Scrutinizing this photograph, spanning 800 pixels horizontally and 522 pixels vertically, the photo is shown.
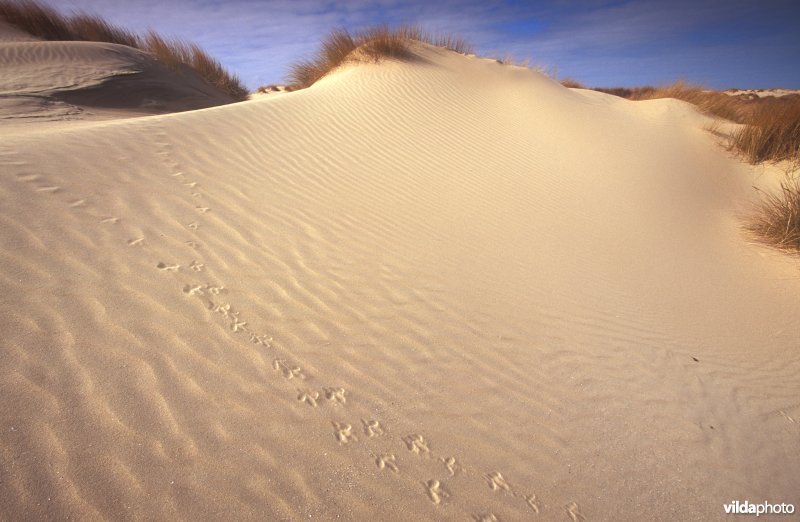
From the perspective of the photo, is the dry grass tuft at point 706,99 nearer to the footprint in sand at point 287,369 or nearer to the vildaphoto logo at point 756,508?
the vildaphoto logo at point 756,508

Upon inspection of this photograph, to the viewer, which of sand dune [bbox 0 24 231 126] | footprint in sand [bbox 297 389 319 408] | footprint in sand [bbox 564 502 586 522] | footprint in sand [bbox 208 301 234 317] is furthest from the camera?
sand dune [bbox 0 24 231 126]

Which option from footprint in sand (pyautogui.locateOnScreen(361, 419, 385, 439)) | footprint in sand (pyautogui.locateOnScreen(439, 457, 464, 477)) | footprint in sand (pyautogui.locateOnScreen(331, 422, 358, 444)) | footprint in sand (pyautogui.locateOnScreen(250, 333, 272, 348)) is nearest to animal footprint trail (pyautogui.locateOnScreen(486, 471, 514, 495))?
footprint in sand (pyautogui.locateOnScreen(439, 457, 464, 477))

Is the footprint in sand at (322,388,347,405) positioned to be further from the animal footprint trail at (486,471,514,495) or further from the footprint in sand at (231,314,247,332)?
the animal footprint trail at (486,471,514,495)

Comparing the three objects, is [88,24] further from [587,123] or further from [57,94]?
[587,123]

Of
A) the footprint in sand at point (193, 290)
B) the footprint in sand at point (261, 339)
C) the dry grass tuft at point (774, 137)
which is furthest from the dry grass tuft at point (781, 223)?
the footprint in sand at point (193, 290)

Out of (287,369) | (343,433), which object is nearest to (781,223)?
(343,433)

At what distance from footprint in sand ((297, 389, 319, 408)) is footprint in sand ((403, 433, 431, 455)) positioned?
20.7 inches

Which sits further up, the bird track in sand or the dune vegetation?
the dune vegetation

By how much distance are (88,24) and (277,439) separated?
→ 1619 centimetres

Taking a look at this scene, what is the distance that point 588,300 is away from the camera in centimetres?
→ 361

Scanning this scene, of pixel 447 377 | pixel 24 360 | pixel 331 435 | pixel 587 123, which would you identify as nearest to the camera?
pixel 24 360

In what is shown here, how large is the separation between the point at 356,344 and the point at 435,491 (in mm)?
1011

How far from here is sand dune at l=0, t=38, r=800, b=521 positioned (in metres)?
1.73

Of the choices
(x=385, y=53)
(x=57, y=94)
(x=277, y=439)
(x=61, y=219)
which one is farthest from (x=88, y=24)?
(x=277, y=439)
